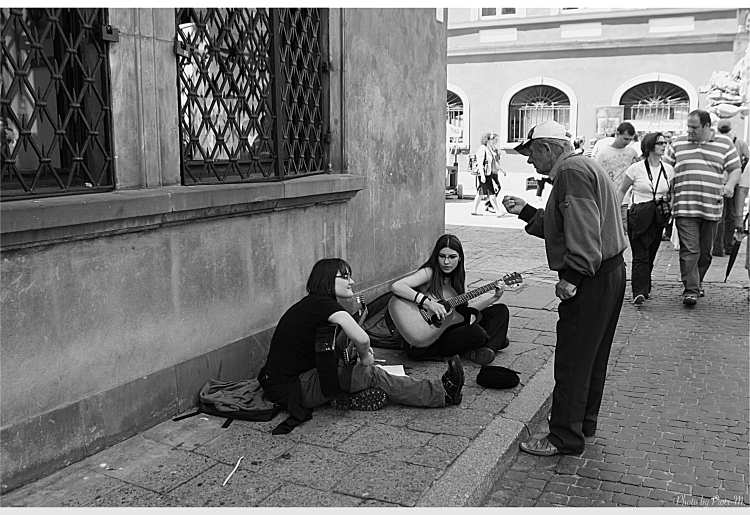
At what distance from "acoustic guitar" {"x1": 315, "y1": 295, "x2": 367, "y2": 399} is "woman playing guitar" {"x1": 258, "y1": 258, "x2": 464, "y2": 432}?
0.14 feet

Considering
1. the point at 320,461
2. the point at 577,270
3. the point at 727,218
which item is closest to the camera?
the point at 320,461

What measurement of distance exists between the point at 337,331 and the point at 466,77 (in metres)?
22.7

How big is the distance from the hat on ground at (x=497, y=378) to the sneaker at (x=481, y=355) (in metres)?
0.40

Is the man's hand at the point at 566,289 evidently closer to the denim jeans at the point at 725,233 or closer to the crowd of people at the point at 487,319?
the crowd of people at the point at 487,319

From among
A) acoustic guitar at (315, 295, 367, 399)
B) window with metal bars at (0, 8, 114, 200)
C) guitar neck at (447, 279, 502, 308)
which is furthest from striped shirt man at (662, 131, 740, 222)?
window with metal bars at (0, 8, 114, 200)

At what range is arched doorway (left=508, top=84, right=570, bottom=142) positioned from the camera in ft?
82.6

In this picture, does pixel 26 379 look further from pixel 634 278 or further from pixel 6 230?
pixel 634 278

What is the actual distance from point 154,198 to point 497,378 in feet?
8.86

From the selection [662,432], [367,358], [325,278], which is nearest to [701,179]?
[662,432]

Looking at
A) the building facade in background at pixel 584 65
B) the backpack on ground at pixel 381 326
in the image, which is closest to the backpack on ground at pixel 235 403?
the backpack on ground at pixel 381 326

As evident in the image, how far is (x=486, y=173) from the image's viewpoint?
17.5m

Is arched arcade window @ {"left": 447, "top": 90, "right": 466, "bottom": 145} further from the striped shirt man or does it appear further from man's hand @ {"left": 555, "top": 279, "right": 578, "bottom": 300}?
man's hand @ {"left": 555, "top": 279, "right": 578, "bottom": 300}

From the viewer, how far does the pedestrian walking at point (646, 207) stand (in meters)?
8.40

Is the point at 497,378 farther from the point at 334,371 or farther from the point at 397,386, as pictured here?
the point at 334,371
